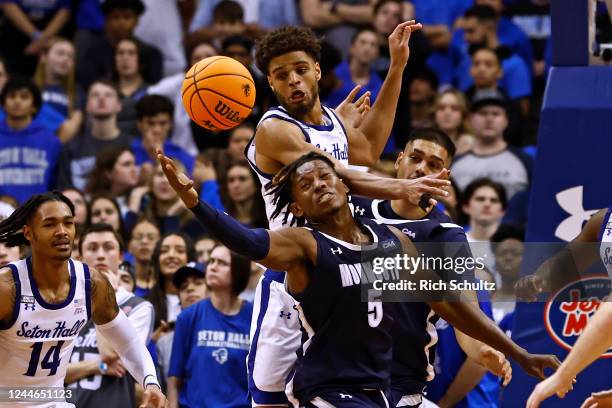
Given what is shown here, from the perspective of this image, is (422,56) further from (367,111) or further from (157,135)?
(367,111)

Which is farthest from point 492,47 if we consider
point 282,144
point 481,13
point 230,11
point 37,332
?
point 37,332

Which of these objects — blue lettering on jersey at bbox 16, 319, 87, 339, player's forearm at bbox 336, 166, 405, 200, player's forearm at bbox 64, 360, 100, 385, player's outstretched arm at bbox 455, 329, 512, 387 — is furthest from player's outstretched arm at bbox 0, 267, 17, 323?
player's outstretched arm at bbox 455, 329, 512, 387

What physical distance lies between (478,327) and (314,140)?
1457 millimetres

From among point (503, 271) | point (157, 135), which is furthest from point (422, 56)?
point (503, 271)

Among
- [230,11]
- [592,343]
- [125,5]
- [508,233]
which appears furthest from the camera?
[125,5]

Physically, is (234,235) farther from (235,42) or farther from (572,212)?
(235,42)

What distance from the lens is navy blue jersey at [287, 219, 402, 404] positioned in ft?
21.6

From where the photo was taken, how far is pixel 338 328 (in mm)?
6613

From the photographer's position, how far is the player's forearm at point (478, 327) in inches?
272

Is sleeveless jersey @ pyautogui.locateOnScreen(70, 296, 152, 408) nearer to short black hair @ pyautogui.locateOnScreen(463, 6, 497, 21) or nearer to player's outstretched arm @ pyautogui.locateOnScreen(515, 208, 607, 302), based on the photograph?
player's outstretched arm @ pyautogui.locateOnScreen(515, 208, 607, 302)

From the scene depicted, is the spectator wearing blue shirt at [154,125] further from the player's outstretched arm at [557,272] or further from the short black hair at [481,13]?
the player's outstretched arm at [557,272]

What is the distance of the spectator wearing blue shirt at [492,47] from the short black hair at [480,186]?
2.11m

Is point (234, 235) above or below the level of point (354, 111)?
below

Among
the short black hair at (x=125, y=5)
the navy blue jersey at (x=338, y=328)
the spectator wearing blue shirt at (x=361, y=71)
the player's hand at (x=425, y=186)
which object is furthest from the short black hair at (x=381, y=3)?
the navy blue jersey at (x=338, y=328)
